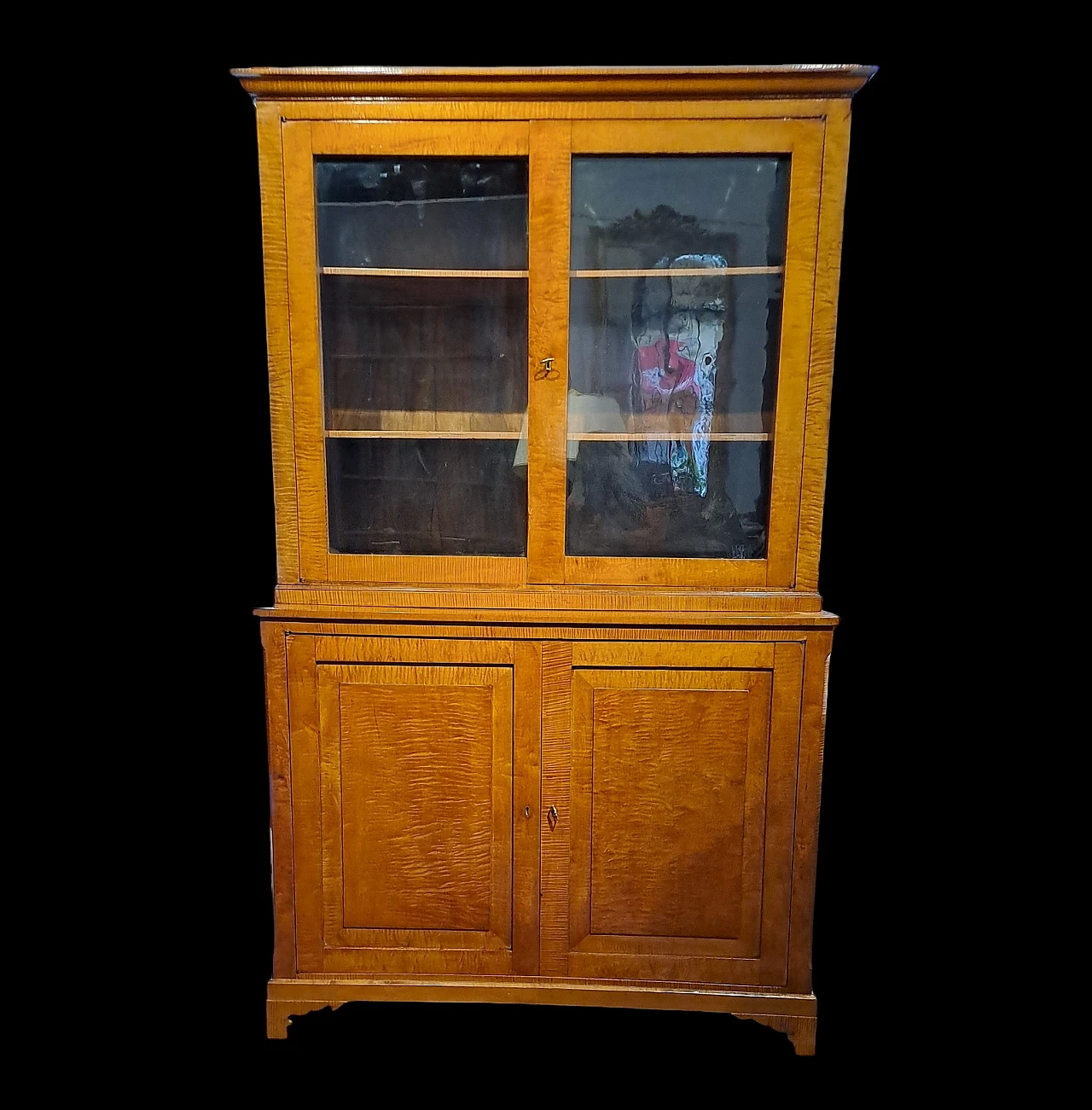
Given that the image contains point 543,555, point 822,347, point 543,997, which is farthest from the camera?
point 543,997

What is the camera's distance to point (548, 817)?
2.10 m

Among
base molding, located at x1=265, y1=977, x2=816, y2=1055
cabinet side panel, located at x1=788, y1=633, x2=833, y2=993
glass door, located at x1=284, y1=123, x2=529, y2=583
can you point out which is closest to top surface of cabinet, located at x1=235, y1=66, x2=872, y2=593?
glass door, located at x1=284, y1=123, x2=529, y2=583

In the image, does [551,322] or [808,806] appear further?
[808,806]

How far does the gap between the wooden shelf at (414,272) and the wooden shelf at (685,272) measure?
16 centimetres

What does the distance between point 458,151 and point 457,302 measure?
0.34 meters

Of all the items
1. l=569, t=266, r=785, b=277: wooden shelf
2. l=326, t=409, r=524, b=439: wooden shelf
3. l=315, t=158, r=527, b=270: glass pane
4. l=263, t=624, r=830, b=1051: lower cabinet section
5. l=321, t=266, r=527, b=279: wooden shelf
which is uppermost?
l=315, t=158, r=527, b=270: glass pane

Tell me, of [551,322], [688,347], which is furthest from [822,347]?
[551,322]

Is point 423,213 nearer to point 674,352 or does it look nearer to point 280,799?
point 674,352

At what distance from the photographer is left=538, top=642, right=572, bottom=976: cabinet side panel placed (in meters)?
2.06

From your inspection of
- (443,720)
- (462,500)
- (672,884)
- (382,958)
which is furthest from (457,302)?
(382,958)

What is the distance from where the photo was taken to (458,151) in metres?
1.89

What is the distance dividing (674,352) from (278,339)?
98 cm

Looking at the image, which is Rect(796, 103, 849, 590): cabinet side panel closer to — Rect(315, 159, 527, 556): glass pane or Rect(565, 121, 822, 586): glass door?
Rect(565, 121, 822, 586): glass door

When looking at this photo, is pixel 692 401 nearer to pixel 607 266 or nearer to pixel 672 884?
pixel 607 266
